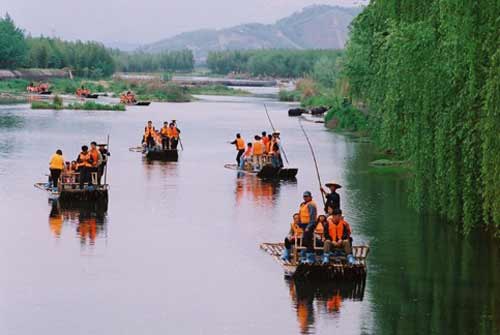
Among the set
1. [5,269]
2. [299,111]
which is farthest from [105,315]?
[299,111]

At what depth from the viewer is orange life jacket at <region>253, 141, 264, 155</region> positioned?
153ft

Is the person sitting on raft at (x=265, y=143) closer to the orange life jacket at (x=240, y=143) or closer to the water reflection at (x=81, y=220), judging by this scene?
the orange life jacket at (x=240, y=143)

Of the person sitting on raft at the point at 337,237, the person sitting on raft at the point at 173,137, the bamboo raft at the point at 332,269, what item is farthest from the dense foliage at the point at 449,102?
the person sitting on raft at the point at 173,137

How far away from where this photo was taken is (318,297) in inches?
923

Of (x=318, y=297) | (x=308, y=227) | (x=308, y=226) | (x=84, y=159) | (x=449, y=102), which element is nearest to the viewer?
(x=318, y=297)

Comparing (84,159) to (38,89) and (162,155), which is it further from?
(38,89)

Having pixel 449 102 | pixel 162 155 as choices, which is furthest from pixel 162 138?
pixel 449 102

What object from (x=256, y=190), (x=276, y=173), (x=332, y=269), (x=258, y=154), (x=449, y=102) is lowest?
(x=256, y=190)

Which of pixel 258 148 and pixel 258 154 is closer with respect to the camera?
pixel 258 148

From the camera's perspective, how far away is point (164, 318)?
21859 mm

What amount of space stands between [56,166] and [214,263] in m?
10.8

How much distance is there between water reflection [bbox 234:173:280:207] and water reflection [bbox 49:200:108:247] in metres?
5.46

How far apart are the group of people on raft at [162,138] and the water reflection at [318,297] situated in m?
30.2

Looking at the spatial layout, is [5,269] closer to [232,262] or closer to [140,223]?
[232,262]
